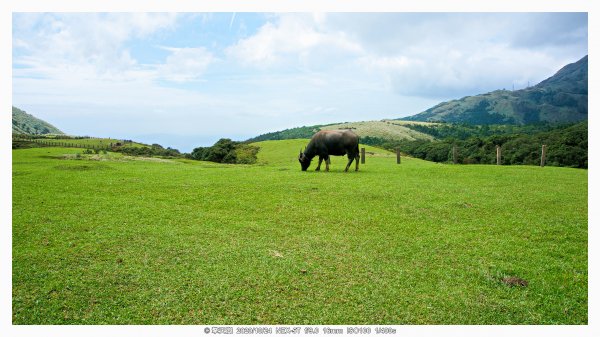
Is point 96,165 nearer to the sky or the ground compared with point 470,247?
nearer to the sky

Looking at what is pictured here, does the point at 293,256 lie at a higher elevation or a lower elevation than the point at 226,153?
lower

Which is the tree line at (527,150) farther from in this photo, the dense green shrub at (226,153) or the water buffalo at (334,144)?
the dense green shrub at (226,153)

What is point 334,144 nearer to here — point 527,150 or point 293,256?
point 293,256

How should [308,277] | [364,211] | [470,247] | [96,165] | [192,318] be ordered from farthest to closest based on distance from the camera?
[96,165], [364,211], [470,247], [308,277], [192,318]

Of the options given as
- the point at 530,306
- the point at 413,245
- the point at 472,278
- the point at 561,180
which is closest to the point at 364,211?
the point at 413,245

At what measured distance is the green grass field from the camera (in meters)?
6.76

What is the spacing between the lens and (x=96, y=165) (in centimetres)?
2497

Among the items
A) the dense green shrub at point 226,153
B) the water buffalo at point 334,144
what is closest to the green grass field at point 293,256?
the water buffalo at point 334,144

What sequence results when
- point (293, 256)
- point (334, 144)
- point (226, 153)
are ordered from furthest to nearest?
1. point (226, 153)
2. point (334, 144)
3. point (293, 256)

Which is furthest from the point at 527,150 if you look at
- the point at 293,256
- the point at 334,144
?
the point at 293,256

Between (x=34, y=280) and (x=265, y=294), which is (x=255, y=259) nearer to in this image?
(x=265, y=294)

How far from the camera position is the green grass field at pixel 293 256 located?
6761 mm

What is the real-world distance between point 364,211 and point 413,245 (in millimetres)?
3706

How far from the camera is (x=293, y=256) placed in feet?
30.1
